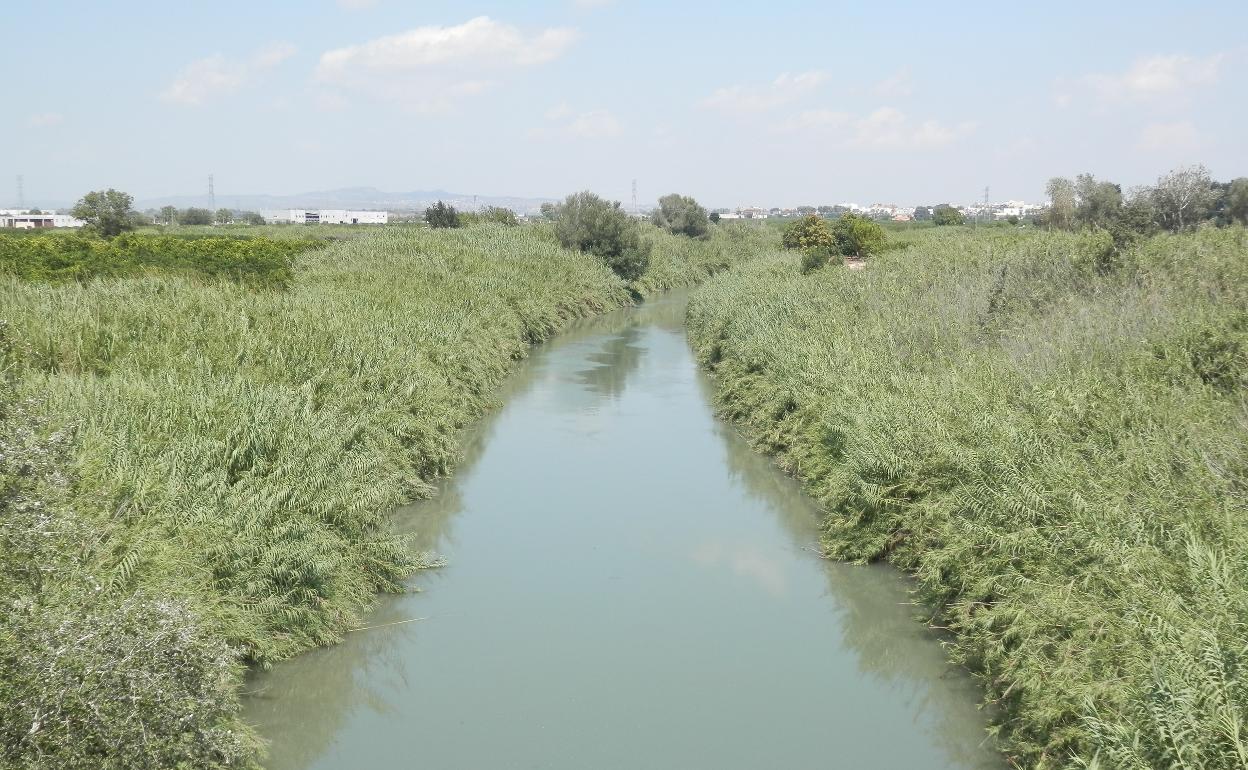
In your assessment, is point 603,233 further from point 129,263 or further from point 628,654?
point 628,654

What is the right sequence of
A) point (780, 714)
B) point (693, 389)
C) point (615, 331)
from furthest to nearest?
point (615, 331)
point (693, 389)
point (780, 714)

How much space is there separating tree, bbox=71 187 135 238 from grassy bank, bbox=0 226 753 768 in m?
38.1

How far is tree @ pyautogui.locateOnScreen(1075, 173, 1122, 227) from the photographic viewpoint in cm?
4047

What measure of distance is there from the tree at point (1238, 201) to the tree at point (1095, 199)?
3543 mm

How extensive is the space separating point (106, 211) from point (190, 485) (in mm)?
54604

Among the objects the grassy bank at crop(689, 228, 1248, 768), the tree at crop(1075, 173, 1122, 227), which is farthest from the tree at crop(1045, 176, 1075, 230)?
the grassy bank at crop(689, 228, 1248, 768)

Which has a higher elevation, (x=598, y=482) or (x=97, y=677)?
(x=97, y=677)

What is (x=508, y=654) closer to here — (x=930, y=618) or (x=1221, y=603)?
(x=930, y=618)

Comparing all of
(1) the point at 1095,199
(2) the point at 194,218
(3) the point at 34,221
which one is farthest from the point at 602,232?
(3) the point at 34,221

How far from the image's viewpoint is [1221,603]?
6.17 meters

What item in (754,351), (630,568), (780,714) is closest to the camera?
(780,714)

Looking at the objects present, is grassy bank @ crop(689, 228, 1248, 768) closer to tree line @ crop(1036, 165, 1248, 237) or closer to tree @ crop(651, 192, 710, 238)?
tree line @ crop(1036, 165, 1248, 237)

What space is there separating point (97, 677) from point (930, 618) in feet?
24.1

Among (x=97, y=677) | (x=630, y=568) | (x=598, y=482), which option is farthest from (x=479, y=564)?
(x=97, y=677)
